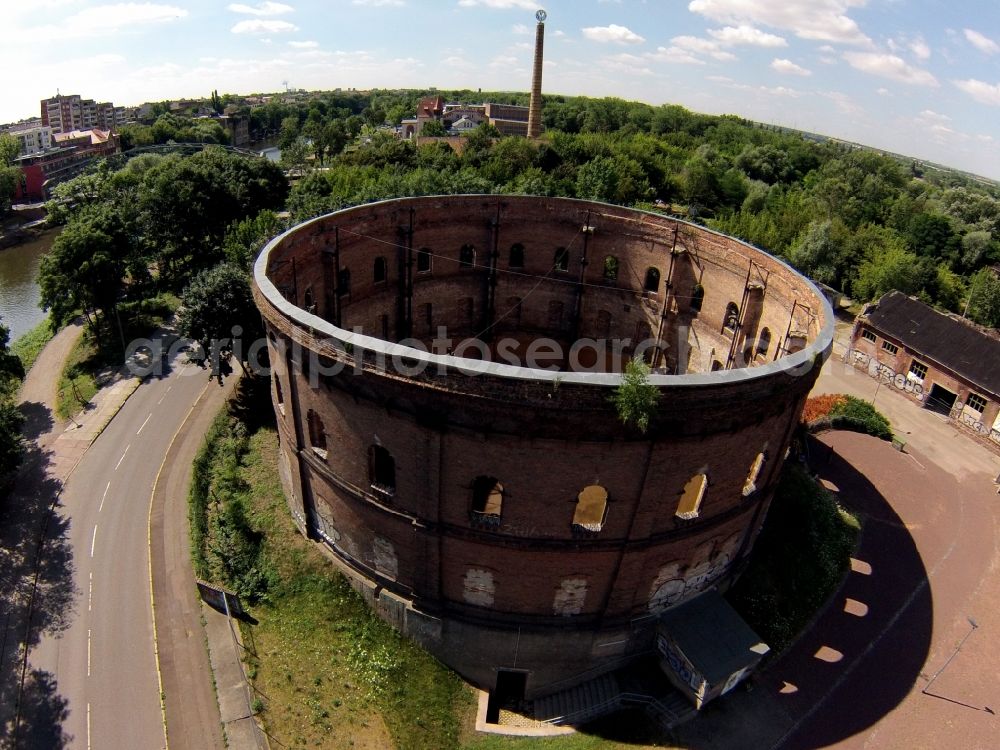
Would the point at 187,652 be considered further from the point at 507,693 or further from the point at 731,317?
the point at 731,317

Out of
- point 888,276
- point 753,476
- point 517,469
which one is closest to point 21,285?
point 517,469

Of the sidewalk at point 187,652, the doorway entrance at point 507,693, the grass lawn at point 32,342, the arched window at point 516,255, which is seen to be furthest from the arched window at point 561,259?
the grass lawn at point 32,342

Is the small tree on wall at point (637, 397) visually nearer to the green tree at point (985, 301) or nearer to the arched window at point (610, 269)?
the arched window at point (610, 269)

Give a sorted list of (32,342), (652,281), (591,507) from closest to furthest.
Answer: (591,507), (652,281), (32,342)

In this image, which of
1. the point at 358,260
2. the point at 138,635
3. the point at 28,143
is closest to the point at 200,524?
the point at 138,635

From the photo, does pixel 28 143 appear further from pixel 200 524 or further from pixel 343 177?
pixel 200 524

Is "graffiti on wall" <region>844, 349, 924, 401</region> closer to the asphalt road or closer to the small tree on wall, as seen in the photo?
the small tree on wall
